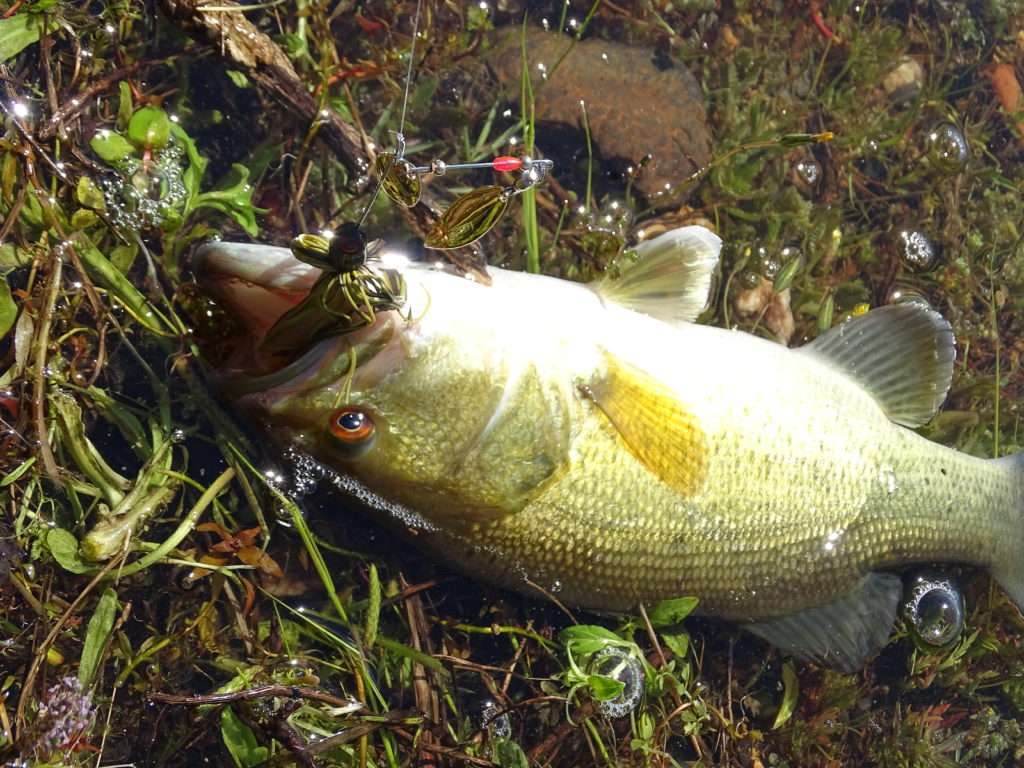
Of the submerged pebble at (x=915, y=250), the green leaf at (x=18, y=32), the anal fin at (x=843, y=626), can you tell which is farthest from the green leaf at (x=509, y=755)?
the green leaf at (x=18, y=32)

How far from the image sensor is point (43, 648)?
2869 millimetres

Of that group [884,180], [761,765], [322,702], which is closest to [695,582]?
[761,765]

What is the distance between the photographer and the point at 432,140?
374cm

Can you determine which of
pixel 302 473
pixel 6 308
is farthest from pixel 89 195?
pixel 302 473

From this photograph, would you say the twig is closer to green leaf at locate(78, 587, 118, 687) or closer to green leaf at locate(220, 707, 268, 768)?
green leaf at locate(220, 707, 268, 768)

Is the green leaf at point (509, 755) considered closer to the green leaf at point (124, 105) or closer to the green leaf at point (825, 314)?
the green leaf at point (825, 314)

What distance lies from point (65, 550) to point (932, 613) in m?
3.68

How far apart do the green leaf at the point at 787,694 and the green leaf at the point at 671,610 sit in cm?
97

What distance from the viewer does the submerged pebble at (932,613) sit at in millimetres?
3814

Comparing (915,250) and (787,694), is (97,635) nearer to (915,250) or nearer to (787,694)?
(787,694)

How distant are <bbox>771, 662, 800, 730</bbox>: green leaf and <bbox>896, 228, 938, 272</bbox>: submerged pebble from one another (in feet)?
6.86

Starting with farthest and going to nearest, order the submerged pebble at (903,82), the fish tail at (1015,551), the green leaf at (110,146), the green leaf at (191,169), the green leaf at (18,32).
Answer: the submerged pebble at (903,82)
the fish tail at (1015,551)
the green leaf at (191,169)
the green leaf at (110,146)
the green leaf at (18,32)

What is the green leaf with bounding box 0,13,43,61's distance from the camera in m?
2.97

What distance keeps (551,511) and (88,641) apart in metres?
1.76
